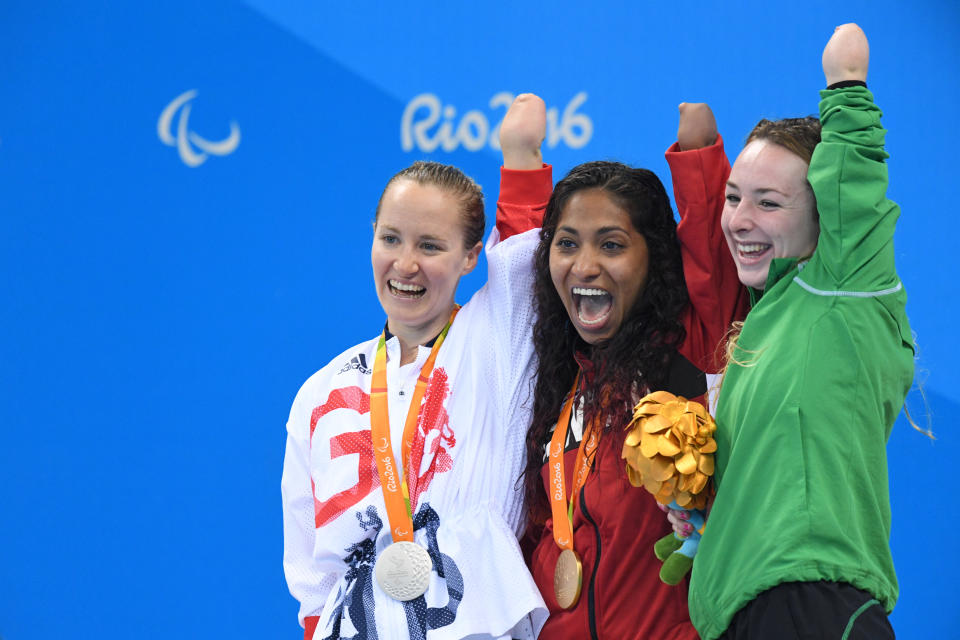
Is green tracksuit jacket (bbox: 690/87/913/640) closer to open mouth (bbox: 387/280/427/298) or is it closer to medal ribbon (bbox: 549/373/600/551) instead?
medal ribbon (bbox: 549/373/600/551)

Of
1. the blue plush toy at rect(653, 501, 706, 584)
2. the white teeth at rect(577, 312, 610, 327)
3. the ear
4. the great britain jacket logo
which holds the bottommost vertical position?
the blue plush toy at rect(653, 501, 706, 584)

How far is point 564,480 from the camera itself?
209 cm

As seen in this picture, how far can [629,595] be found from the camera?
1.97m

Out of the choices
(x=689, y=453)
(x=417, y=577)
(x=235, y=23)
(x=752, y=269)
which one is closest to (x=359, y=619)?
(x=417, y=577)

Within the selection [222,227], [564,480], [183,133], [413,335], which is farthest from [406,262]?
[183,133]

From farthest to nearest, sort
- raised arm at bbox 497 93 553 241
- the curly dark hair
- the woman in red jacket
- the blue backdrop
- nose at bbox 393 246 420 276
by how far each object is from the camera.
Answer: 1. the blue backdrop
2. raised arm at bbox 497 93 553 241
3. nose at bbox 393 246 420 276
4. the curly dark hair
5. the woman in red jacket

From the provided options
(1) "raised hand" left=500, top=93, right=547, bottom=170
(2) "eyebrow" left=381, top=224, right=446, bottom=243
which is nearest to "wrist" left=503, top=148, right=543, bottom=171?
(1) "raised hand" left=500, top=93, right=547, bottom=170

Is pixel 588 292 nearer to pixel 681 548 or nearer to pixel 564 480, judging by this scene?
pixel 564 480

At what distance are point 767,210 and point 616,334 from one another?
0.46m

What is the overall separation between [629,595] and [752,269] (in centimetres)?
66

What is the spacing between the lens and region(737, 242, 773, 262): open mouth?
1854 mm

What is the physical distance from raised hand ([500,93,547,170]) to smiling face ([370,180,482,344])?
175 mm

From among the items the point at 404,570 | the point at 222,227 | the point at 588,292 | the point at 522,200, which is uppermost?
the point at 222,227

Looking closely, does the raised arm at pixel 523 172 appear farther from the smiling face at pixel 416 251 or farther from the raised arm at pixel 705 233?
the raised arm at pixel 705 233
